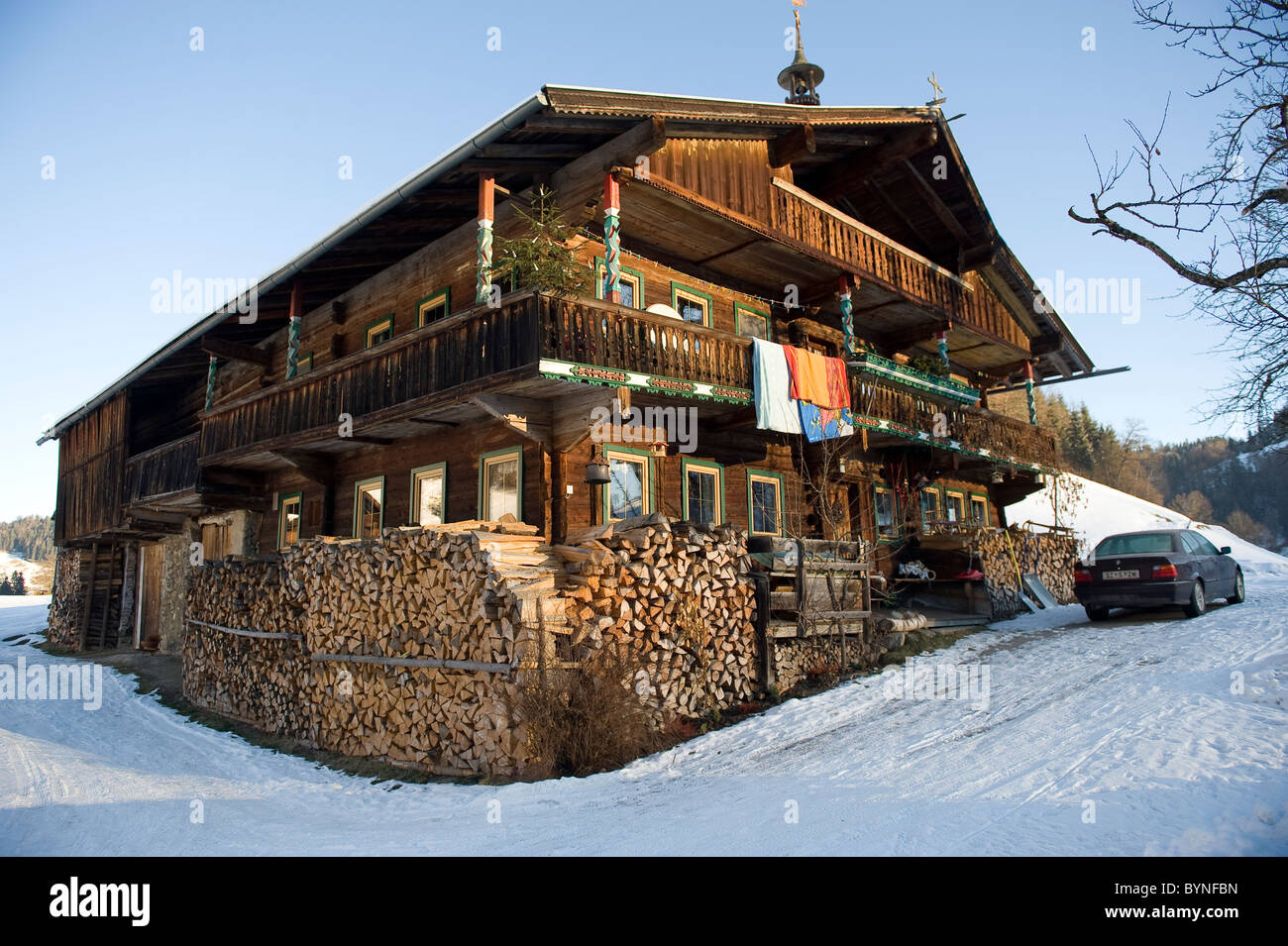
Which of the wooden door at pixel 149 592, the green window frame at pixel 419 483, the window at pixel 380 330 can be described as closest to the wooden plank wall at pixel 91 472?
the wooden door at pixel 149 592

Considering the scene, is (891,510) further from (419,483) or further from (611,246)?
(419,483)

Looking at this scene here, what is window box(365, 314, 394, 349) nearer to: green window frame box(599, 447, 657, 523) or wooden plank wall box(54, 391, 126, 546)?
green window frame box(599, 447, 657, 523)

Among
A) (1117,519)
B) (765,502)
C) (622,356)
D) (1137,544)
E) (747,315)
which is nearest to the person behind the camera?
A: (622,356)

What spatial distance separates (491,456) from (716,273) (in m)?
6.34

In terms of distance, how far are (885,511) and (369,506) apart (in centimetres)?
1195

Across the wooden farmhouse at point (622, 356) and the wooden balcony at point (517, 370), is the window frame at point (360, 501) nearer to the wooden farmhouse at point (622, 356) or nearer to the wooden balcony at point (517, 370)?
the wooden farmhouse at point (622, 356)

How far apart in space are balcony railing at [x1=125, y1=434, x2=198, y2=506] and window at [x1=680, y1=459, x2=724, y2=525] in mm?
11745

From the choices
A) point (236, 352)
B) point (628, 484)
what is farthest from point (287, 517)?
point (628, 484)

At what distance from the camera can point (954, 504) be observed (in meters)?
22.8

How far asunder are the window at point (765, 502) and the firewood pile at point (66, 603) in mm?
22461

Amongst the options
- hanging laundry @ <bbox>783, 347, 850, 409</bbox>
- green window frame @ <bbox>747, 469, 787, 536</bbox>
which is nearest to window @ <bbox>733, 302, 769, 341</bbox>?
Answer: hanging laundry @ <bbox>783, 347, 850, 409</bbox>

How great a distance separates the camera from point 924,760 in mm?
7078

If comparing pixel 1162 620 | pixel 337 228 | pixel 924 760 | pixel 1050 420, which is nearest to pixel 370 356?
pixel 337 228

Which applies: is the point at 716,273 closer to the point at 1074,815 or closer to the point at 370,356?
the point at 370,356
